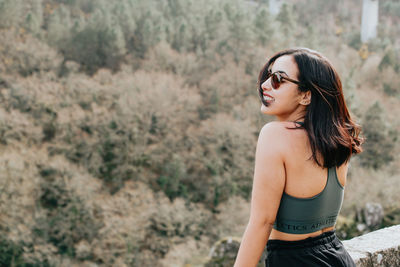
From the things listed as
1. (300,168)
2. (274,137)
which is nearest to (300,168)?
(300,168)

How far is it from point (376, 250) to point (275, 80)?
5.01 feet

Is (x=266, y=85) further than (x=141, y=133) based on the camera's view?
No

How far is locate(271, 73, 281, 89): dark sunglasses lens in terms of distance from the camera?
62.6 inches

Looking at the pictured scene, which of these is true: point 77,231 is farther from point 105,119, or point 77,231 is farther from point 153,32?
point 153,32

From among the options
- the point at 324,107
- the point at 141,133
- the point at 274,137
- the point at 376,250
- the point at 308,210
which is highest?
the point at 324,107

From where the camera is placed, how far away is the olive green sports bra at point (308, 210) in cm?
149

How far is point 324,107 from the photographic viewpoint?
155cm

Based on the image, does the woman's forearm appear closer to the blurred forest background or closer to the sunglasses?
the sunglasses

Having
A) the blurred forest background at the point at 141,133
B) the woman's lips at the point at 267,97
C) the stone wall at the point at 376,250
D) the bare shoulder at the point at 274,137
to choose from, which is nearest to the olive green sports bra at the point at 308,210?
the bare shoulder at the point at 274,137

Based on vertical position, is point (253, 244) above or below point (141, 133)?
above

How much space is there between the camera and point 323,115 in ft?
5.08

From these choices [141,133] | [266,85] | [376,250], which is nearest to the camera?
[266,85]

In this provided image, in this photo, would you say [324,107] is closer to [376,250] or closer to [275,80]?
[275,80]

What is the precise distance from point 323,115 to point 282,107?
0.56 feet
